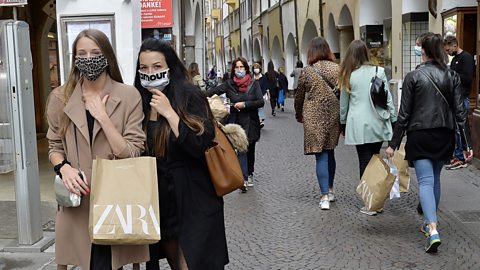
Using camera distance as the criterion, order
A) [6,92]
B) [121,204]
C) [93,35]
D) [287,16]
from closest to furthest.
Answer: [121,204], [93,35], [6,92], [287,16]

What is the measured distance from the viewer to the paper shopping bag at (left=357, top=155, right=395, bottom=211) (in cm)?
562

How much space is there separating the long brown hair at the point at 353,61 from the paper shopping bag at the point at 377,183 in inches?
40.8

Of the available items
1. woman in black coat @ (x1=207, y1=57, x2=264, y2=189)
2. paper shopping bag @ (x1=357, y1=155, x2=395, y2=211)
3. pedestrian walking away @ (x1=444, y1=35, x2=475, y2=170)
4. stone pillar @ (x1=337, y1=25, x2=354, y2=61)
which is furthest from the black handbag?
stone pillar @ (x1=337, y1=25, x2=354, y2=61)

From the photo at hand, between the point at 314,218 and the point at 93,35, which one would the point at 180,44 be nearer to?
the point at 314,218

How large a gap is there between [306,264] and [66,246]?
2448mm

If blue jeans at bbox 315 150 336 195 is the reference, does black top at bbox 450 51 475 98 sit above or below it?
above

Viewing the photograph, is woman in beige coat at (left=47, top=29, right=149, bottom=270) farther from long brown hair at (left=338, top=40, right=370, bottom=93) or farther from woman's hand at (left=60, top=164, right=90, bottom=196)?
long brown hair at (left=338, top=40, right=370, bottom=93)

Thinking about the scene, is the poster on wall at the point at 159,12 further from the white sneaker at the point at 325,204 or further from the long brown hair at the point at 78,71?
the long brown hair at the point at 78,71

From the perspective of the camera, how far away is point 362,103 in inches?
256

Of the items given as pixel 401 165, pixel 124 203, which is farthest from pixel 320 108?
pixel 124 203

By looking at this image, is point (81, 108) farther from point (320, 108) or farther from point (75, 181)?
point (320, 108)

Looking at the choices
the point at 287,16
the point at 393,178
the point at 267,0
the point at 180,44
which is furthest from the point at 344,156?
the point at 267,0

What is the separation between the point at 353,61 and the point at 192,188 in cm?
381

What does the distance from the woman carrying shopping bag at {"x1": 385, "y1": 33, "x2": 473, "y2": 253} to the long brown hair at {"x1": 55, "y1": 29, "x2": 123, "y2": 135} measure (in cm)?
297
